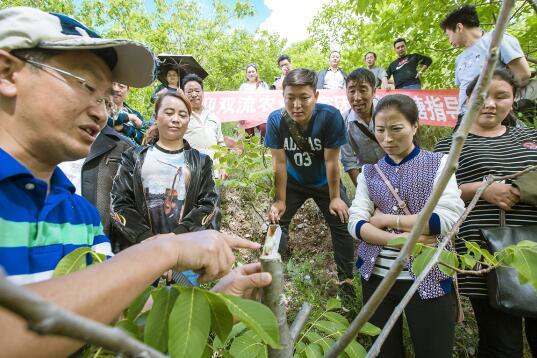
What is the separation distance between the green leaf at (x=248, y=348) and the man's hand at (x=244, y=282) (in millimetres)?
174

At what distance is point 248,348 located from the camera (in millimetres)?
1065

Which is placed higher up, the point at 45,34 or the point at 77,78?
the point at 45,34

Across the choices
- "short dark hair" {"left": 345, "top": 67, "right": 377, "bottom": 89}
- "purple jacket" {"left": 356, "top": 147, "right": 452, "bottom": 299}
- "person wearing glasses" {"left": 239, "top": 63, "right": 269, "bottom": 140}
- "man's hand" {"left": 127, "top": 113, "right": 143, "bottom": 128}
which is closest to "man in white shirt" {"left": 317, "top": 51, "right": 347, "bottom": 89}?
"person wearing glasses" {"left": 239, "top": 63, "right": 269, "bottom": 140}

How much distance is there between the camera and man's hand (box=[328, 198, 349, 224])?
3404mm

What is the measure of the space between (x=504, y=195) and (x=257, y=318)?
6.69ft

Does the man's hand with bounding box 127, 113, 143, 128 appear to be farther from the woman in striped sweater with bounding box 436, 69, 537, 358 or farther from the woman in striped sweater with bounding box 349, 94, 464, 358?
the woman in striped sweater with bounding box 436, 69, 537, 358

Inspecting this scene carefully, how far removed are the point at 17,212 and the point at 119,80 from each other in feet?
2.50

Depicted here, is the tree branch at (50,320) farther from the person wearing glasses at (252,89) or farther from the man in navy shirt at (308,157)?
the person wearing glasses at (252,89)

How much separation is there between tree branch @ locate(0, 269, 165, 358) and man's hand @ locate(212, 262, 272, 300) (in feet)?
1.71

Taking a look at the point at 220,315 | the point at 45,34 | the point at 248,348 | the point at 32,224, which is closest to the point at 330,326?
the point at 248,348

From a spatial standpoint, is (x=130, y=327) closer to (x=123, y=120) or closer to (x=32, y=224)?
(x=32, y=224)

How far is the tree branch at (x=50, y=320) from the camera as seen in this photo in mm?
224

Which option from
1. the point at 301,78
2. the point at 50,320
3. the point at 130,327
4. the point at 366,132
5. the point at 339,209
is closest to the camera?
the point at 50,320

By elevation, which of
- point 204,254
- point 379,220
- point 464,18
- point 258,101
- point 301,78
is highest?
point 464,18
